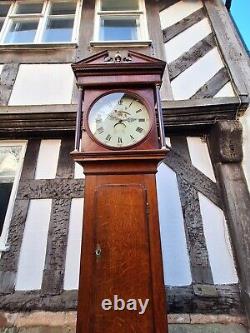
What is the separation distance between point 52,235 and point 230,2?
3.89 metres

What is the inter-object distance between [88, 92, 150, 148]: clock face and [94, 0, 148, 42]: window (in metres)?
1.78

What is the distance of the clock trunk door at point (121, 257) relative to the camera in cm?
130

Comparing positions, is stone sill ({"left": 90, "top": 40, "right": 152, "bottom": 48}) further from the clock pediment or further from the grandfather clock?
the clock pediment

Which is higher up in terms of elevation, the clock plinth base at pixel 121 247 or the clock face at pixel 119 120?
the clock face at pixel 119 120

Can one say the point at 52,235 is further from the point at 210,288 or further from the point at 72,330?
the point at 210,288

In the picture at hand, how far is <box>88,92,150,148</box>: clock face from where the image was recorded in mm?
1652

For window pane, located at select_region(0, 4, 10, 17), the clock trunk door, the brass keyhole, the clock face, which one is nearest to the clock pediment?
the clock face

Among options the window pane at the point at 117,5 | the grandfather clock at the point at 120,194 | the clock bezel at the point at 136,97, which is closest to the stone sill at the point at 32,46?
the window pane at the point at 117,5

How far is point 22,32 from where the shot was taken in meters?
3.49

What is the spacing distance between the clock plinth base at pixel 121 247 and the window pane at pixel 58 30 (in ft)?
7.71

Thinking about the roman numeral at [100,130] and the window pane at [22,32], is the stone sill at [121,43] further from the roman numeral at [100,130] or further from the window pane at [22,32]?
the roman numeral at [100,130]

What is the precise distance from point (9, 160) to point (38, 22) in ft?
6.39

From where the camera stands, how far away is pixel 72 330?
6.06 ft

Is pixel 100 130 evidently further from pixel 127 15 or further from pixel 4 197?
pixel 127 15
